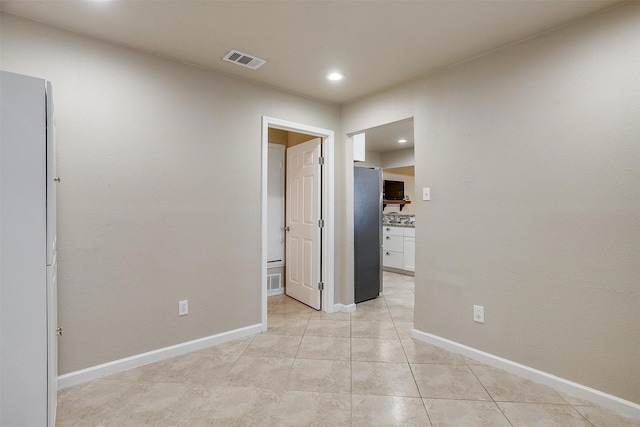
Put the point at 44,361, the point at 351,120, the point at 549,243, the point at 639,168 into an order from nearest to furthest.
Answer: the point at 44,361, the point at 639,168, the point at 549,243, the point at 351,120

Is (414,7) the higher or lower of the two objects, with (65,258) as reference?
higher

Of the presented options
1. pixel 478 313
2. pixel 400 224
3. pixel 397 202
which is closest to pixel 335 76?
pixel 478 313

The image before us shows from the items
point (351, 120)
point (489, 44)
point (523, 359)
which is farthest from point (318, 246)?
point (489, 44)

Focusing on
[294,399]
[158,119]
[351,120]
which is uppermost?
[351,120]

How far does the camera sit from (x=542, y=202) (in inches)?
86.4

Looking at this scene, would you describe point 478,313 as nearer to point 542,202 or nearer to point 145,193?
point 542,202

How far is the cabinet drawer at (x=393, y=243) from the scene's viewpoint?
572 centimetres

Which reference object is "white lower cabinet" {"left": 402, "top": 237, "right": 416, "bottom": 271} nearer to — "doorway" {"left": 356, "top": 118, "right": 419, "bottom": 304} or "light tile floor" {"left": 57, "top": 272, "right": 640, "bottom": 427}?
"doorway" {"left": 356, "top": 118, "right": 419, "bottom": 304}

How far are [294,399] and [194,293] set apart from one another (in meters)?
1.23

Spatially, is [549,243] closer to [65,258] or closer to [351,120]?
[351,120]

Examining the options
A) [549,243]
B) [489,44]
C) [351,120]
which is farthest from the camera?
[351,120]

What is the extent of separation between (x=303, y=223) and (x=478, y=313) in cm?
216

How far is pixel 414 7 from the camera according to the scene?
191 centimetres

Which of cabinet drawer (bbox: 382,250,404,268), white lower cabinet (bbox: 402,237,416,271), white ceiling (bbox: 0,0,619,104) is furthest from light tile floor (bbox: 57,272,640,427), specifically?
cabinet drawer (bbox: 382,250,404,268)
